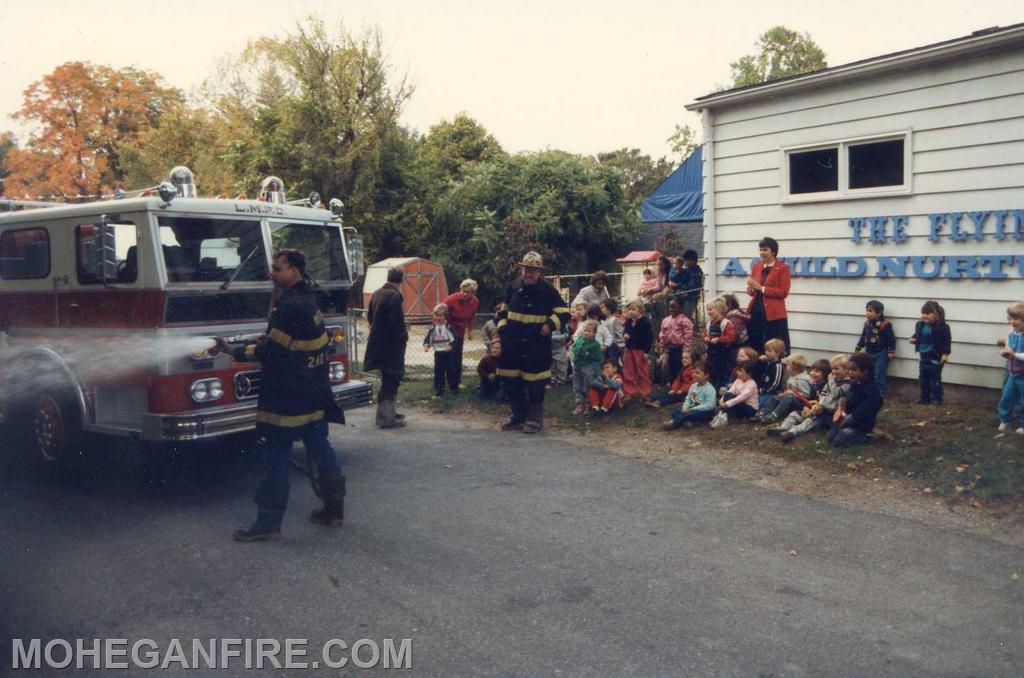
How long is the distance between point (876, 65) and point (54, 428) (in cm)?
899

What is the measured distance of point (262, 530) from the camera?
20.5 ft

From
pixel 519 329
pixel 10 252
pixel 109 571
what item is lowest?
pixel 109 571

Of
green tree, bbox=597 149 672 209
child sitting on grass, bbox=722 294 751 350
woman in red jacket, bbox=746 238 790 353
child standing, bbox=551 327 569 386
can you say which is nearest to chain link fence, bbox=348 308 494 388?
child standing, bbox=551 327 569 386

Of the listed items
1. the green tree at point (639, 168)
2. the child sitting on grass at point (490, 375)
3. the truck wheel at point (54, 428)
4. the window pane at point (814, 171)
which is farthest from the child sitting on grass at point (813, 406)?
the green tree at point (639, 168)

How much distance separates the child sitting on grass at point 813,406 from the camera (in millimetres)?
8673

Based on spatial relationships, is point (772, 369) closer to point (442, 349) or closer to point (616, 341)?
point (616, 341)

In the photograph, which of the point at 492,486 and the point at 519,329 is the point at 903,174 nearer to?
the point at 519,329

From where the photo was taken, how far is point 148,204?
741 cm

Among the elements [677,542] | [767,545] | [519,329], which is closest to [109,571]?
[677,542]

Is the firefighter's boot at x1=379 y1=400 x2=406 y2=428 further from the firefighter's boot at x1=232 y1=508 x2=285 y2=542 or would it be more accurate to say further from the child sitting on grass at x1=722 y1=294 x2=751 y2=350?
the firefighter's boot at x1=232 y1=508 x2=285 y2=542

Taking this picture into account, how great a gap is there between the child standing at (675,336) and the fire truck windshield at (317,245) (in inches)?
157

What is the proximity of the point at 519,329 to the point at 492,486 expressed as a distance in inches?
97.4

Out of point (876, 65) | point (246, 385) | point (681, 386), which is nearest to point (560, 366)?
point (681, 386)

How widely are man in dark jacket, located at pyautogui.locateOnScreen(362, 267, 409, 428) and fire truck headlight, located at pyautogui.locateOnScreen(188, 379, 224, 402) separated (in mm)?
3060
